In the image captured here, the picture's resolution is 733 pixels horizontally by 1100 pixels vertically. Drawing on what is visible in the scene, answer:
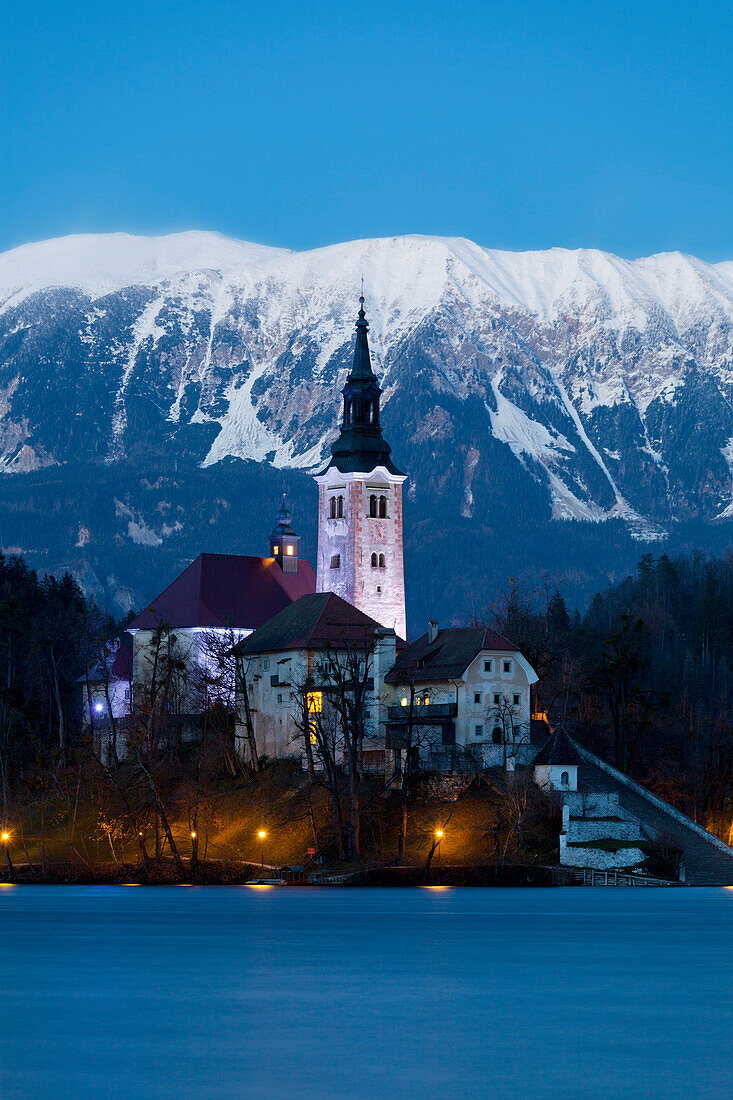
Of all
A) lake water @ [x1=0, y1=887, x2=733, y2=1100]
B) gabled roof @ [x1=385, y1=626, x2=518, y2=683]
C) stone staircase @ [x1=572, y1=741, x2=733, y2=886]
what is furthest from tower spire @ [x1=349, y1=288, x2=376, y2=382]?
lake water @ [x1=0, y1=887, x2=733, y2=1100]

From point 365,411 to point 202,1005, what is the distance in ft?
380

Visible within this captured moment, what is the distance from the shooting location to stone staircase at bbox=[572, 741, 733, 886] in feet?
291

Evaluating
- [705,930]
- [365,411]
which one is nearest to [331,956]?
[705,930]

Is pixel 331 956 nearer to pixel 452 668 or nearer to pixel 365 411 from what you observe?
pixel 452 668

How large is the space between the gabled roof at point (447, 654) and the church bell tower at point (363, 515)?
2789 centimetres

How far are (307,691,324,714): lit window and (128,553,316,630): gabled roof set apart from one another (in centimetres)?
2268

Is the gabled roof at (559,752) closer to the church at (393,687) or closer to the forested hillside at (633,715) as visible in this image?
the church at (393,687)

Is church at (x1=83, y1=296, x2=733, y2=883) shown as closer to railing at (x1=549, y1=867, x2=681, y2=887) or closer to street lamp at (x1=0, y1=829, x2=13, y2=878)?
railing at (x1=549, y1=867, x2=681, y2=887)

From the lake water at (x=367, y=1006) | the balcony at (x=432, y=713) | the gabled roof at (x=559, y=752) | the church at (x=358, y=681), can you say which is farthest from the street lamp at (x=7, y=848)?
the lake water at (x=367, y=1006)

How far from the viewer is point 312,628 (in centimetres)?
11562

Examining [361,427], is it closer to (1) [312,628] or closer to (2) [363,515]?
(2) [363,515]

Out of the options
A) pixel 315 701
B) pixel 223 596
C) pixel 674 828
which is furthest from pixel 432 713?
pixel 223 596

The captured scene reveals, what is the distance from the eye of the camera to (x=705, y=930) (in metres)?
53.0

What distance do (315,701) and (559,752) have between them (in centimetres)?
2126
